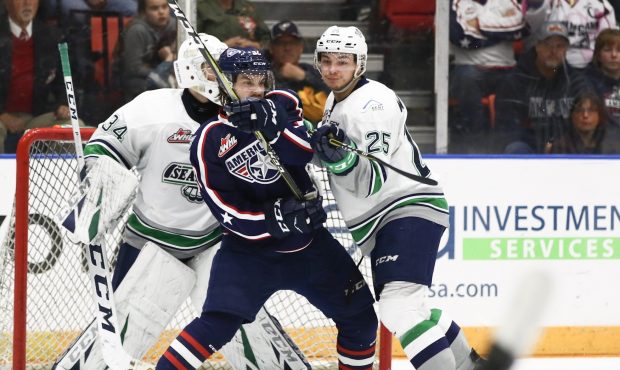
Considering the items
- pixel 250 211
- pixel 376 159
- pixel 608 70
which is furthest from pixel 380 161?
pixel 608 70

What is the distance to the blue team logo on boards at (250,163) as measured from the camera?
296 centimetres

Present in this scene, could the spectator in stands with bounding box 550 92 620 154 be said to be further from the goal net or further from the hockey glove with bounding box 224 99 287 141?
the hockey glove with bounding box 224 99 287 141

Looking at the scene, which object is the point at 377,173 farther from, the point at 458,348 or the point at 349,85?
the point at 458,348

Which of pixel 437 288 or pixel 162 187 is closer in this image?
pixel 162 187

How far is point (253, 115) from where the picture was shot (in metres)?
2.81

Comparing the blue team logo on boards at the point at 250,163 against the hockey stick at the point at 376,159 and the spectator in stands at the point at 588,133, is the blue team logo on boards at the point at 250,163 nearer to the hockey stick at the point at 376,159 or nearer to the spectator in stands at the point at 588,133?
the hockey stick at the point at 376,159

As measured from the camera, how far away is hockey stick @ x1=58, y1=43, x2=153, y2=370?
324 centimetres

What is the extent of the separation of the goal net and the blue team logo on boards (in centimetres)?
70

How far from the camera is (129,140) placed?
3289 millimetres

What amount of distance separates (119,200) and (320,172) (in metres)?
0.74

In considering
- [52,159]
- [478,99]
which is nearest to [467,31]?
[478,99]

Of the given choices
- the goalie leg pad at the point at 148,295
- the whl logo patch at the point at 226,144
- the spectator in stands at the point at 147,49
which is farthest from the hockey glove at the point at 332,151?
the spectator in stands at the point at 147,49

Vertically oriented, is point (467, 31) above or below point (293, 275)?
above

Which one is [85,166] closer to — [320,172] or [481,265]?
[320,172]
